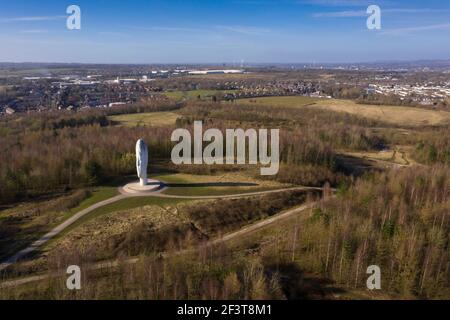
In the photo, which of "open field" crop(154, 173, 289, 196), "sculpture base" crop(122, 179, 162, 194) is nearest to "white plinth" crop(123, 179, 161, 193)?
"sculpture base" crop(122, 179, 162, 194)

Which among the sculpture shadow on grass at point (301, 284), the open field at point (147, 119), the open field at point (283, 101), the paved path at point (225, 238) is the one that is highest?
the open field at point (283, 101)

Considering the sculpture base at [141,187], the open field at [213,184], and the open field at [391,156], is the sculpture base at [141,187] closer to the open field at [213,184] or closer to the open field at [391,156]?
the open field at [213,184]

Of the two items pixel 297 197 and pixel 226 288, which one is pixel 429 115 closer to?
pixel 297 197

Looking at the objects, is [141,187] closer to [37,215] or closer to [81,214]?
[81,214]

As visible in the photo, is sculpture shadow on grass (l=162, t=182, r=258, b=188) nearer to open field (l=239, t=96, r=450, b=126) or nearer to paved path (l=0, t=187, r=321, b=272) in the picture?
paved path (l=0, t=187, r=321, b=272)

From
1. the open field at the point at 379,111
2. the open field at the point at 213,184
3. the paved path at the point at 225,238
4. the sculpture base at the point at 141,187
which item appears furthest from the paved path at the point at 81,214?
the open field at the point at 379,111

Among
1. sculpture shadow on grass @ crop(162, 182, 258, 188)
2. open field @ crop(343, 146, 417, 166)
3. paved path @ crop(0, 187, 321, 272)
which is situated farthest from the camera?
open field @ crop(343, 146, 417, 166)
